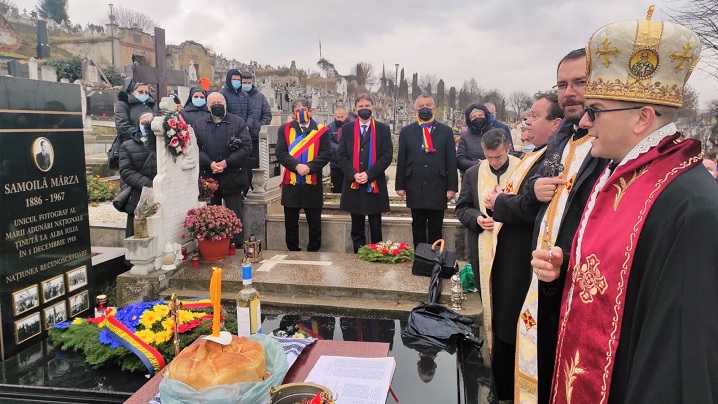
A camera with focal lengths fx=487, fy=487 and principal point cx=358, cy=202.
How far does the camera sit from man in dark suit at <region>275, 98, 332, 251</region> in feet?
21.1

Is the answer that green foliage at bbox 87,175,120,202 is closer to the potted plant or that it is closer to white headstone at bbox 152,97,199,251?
white headstone at bbox 152,97,199,251

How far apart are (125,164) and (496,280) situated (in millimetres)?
4626

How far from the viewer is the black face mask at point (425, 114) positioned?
6207 millimetres

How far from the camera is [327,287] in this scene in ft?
15.7

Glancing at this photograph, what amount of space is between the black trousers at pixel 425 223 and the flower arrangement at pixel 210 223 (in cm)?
227

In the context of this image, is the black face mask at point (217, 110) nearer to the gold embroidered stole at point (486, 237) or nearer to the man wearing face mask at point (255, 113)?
the man wearing face mask at point (255, 113)

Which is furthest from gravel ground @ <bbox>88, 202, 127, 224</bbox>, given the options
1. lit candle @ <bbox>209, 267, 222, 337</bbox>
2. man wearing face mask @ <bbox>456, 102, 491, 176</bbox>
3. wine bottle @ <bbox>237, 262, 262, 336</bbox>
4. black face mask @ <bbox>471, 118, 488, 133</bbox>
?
lit candle @ <bbox>209, 267, 222, 337</bbox>

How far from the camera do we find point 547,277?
2215mm

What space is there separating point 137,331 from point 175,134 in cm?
264

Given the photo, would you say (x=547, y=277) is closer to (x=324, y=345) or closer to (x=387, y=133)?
(x=324, y=345)

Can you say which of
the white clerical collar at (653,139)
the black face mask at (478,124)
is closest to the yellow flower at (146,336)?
the white clerical collar at (653,139)

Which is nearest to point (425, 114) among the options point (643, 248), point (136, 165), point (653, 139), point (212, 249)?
point (212, 249)

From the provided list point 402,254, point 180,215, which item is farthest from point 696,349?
point 180,215

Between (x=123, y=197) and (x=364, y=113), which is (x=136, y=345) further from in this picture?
(x=364, y=113)
